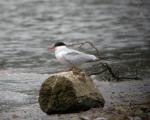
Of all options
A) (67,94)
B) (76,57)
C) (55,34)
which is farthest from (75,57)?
(55,34)

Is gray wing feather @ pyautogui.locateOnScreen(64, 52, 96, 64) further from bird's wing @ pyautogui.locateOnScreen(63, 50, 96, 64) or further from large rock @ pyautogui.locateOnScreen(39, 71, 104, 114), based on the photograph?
large rock @ pyautogui.locateOnScreen(39, 71, 104, 114)

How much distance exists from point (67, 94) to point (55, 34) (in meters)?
16.3

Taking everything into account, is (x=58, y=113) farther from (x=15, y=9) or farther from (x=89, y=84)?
(x=15, y=9)

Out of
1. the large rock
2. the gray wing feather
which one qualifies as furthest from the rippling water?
the gray wing feather

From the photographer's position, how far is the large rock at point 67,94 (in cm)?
1177

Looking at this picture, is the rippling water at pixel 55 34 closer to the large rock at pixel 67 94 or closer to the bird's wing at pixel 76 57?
the large rock at pixel 67 94

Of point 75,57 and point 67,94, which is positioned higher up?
point 75,57

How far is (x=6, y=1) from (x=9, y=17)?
10328 millimetres

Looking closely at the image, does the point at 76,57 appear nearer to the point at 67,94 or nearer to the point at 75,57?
the point at 75,57

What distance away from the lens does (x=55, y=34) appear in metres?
27.9

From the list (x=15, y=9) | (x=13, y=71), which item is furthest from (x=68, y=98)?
(x=15, y=9)

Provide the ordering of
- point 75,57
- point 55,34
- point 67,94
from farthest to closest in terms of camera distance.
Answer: point 55,34 → point 75,57 → point 67,94

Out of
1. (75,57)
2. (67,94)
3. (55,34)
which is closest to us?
(67,94)

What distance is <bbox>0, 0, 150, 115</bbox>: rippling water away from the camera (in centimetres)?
1731
